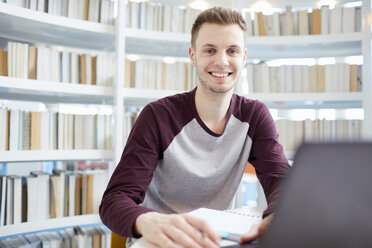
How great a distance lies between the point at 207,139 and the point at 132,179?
0.36m

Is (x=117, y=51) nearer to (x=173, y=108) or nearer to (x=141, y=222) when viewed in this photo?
(x=173, y=108)

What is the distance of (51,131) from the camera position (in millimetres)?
2064

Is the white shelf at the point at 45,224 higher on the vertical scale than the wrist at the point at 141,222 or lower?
lower

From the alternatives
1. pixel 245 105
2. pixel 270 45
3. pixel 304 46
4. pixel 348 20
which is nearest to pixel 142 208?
pixel 245 105

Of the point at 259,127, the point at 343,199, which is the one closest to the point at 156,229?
the point at 343,199

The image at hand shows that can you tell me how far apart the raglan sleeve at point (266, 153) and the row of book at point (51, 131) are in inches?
50.8

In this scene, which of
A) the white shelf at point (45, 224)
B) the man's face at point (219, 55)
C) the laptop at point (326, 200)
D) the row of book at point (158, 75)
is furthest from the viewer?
the row of book at point (158, 75)

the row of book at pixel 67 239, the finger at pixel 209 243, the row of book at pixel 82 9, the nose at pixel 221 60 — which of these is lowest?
the row of book at pixel 67 239

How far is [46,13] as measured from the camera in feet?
6.53

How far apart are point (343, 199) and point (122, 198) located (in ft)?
1.96

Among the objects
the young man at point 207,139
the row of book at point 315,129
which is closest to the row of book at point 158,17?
the row of book at point 315,129

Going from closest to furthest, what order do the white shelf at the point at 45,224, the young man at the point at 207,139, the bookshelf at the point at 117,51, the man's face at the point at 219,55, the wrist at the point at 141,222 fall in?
the wrist at the point at 141,222, the young man at the point at 207,139, the man's face at the point at 219,55, the white shelf at the point at 45,224, the bookshelf at the point at 117,51

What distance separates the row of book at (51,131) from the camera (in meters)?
1.91

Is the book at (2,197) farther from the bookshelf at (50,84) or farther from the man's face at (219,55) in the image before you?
the man's face at (219,55)
